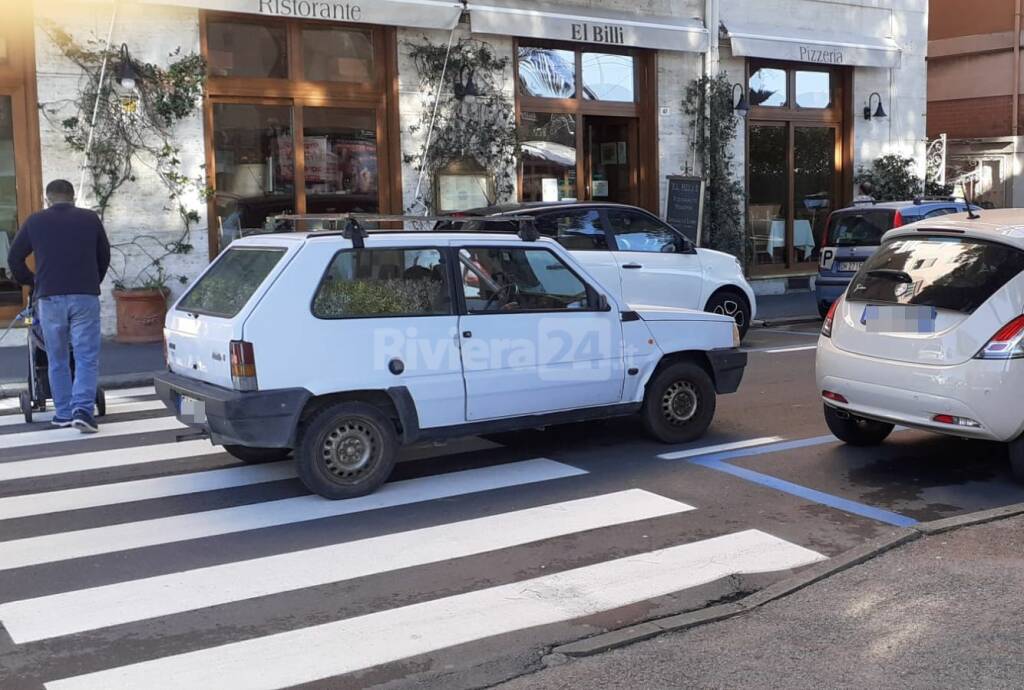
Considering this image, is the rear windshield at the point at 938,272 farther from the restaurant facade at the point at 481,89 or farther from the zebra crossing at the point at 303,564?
the restaurant facade at the point at 481,89

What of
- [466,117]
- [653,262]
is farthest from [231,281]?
[466,117]

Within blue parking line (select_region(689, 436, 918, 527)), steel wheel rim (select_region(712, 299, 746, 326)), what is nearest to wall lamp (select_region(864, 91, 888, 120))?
steel wheel rim (select_region(712, 299, 746, 326))

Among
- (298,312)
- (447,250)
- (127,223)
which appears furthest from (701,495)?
(127,223)

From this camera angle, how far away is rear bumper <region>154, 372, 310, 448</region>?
20.9 feet

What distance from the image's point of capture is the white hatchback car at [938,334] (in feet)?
21.8

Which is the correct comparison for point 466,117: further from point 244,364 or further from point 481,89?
point 244,364

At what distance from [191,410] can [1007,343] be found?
5.02 metres

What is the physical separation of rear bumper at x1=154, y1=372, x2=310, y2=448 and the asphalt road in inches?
18.9

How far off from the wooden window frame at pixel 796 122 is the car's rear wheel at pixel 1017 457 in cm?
1367

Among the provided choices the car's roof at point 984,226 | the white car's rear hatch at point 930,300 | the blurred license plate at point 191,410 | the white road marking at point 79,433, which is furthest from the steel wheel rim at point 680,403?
the white road marking at point 79,433

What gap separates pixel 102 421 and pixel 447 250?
4113mm

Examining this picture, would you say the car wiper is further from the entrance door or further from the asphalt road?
the entrance door

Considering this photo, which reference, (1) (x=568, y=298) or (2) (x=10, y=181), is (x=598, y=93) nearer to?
(2) (x=10, y=181)

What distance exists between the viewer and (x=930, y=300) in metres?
7.07
